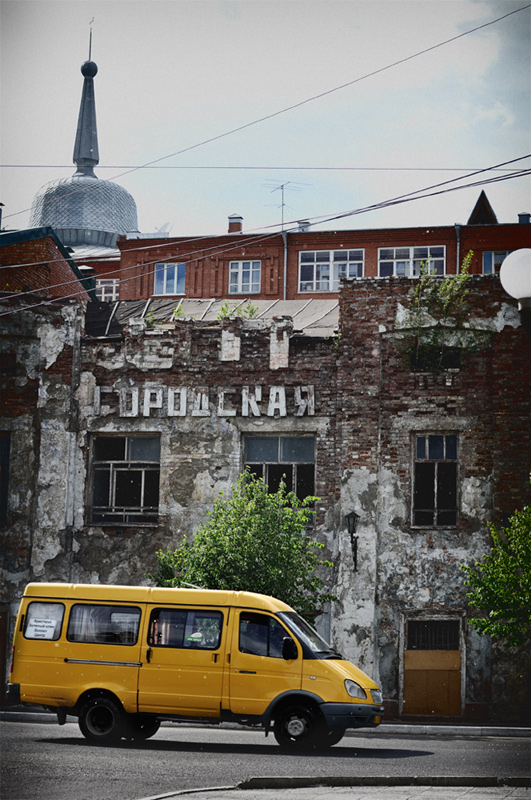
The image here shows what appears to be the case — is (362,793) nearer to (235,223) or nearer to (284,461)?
(284,461)

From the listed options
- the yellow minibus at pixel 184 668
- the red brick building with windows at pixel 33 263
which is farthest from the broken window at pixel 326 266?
the yellow minibus at pixel 184 668

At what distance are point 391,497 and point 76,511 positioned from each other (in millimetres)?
6290

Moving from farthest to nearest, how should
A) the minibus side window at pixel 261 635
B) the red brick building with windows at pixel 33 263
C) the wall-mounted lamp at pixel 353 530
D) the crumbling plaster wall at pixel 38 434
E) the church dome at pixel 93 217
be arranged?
the church dome at pixel 93 217 → the red brick building with windows at pixel 33 263 → the crumbling plaster wall at pixel 38 434 → the wall-mounted lamp at pixel 353 530 → the minibus side window at pixel 261 635

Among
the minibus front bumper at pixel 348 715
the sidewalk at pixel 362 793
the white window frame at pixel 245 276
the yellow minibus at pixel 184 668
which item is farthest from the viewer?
the white window frame at pixel 245 276

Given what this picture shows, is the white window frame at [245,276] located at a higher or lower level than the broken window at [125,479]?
higher

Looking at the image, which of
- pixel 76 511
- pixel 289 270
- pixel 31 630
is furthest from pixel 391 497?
pixel 289 270

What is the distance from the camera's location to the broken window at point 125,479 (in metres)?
20.1

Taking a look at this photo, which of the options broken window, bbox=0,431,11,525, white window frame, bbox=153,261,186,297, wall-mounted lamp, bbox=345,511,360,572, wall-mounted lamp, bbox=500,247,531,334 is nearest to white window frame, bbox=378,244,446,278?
white window frame, bbox=153,261,186,297

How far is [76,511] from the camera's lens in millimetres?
20156

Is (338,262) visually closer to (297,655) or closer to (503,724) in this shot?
(503,724)

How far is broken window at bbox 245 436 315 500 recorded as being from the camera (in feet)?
64.7

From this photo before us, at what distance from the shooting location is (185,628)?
1293 cm

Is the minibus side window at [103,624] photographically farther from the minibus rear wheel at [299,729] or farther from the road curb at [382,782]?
the road curb at [382,782]

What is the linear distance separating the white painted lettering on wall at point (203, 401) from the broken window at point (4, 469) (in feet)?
6.28
